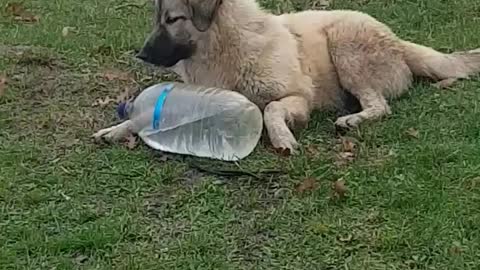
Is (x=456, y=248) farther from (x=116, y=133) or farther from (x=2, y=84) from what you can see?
(x=2, y=84)

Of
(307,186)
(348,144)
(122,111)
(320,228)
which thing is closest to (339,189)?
(307,186)

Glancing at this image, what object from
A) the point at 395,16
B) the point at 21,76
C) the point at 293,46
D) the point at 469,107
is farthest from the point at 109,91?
the point at 395,16

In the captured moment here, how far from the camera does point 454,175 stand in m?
4.64

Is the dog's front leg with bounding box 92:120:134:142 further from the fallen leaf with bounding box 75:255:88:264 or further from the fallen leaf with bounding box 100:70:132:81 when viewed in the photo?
the fallen leaf with bounding box 75:255:88:264

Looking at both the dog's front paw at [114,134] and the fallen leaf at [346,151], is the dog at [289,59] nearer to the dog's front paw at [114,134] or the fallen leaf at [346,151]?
the dog's front paw at [114,134]

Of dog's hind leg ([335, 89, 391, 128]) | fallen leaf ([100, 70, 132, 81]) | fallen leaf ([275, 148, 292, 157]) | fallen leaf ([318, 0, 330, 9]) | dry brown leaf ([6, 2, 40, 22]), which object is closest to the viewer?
fallen leaf ([275, 148, 292, 157])

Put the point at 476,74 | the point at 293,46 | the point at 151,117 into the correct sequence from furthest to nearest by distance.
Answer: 1. the point at 476,74
2. the point at 293,46
3. the point at 151,117

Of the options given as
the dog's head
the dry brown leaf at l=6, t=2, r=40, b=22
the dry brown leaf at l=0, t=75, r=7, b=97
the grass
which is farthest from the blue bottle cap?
the dry brown leaf at l=6, t=2, r=40, b=22

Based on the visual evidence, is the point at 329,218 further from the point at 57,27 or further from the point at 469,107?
the point at 57,27

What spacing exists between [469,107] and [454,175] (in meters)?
1.09

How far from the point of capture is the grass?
3.91m

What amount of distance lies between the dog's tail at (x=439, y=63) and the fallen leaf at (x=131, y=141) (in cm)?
195

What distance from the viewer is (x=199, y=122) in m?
5.25

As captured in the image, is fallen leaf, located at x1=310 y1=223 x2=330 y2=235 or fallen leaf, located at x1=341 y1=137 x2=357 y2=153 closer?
fallen leaf, located at x1=310 y1=223 x2=330 y2=235
